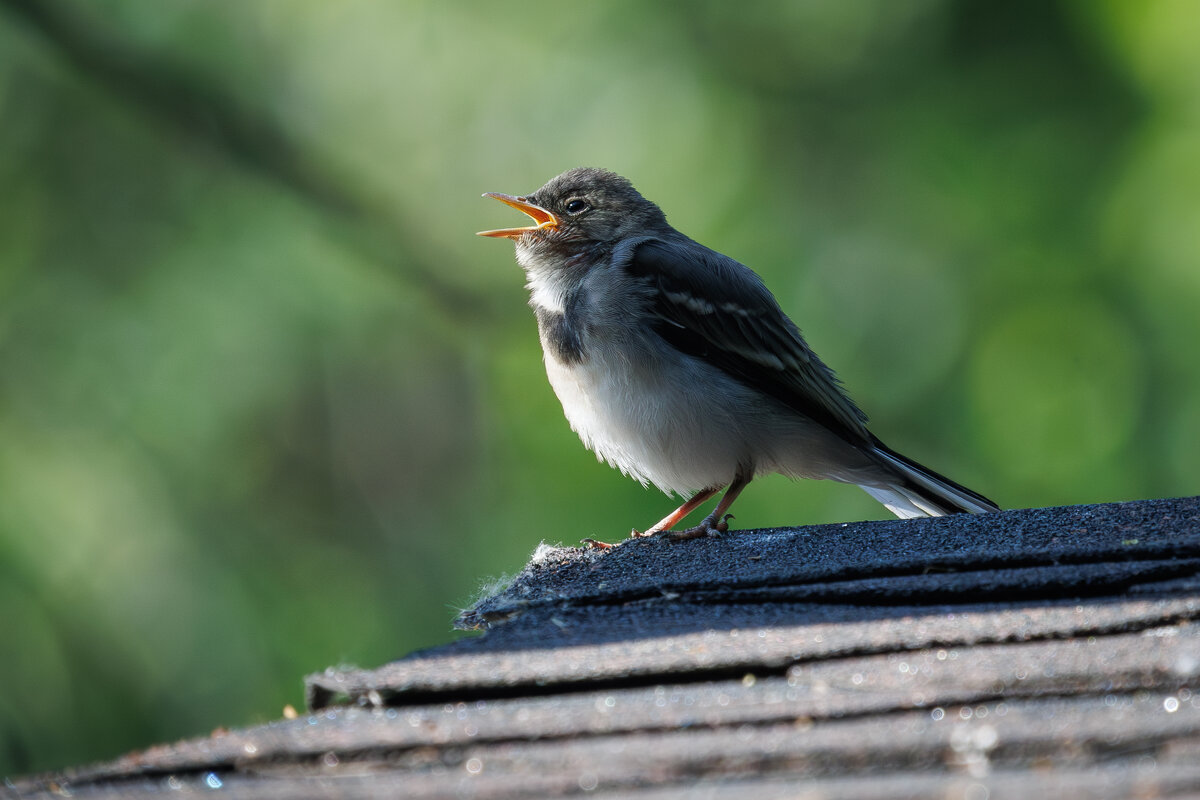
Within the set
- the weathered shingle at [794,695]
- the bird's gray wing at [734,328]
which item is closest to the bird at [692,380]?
the bird's gray wing at [734,328]

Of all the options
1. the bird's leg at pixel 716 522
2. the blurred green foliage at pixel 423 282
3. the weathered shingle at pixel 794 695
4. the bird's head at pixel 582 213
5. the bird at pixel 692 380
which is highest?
the blurred green foliage at pixel 423 282

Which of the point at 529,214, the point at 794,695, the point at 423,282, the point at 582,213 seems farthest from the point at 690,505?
the point at 423,282

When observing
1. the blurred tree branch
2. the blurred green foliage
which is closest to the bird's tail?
the blurred green foliage

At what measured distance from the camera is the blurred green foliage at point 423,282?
12359 mm

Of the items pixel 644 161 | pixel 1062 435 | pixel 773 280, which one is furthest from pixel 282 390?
pixel 1062 435

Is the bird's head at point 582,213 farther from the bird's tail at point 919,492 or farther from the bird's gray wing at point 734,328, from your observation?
the bird's tail at point 919,492

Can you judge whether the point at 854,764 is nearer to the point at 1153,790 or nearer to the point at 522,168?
the point at 1153,790

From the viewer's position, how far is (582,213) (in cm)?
612

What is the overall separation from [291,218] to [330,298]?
40.4 inches

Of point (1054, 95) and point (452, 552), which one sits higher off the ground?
point (1054, 95)

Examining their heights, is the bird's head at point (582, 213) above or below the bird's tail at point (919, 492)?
above

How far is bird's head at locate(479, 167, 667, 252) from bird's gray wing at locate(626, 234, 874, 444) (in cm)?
46

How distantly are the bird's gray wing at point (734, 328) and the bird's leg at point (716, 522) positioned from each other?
41cm

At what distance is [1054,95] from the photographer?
511 inches
